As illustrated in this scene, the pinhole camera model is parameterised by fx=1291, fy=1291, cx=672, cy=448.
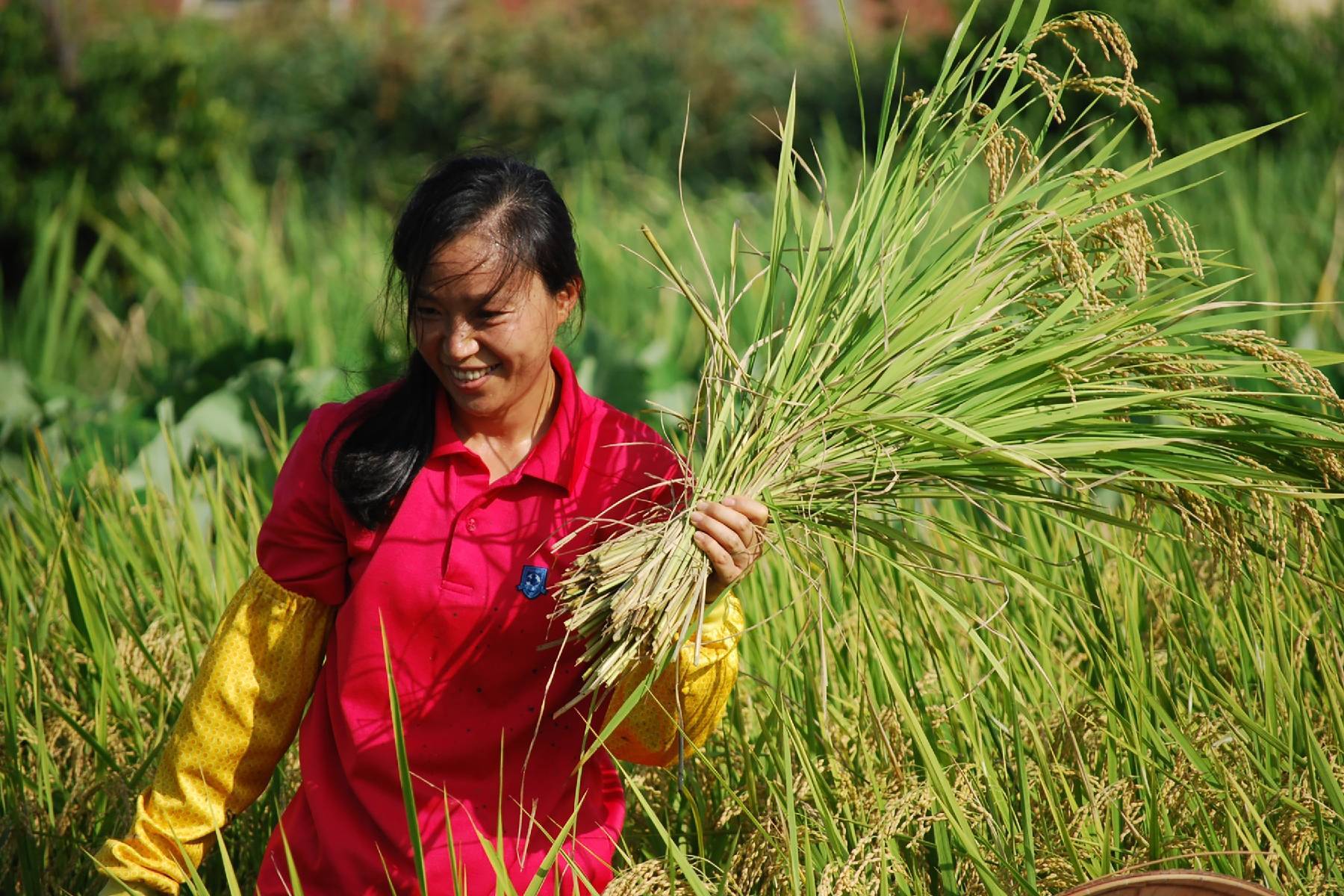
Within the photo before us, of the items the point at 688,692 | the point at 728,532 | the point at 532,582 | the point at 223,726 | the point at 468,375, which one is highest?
the point at 468,375

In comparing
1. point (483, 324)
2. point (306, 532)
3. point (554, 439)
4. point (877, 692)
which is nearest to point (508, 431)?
point (554, 439)

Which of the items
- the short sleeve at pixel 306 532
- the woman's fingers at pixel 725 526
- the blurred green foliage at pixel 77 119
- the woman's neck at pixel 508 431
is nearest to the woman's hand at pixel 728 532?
the woman's fingers at pixel 725 526

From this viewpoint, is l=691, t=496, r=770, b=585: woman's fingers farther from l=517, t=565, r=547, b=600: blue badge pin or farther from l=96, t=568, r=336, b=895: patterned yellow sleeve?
l=96, t=568, r=336, b=895: patterned yellow sleeve

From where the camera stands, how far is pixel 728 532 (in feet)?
4.64

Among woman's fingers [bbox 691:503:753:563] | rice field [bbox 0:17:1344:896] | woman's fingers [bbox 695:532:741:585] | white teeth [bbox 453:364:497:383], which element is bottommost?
rice field [bbox 0:17:1344:896]

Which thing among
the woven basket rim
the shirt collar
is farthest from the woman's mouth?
the woven basket rim

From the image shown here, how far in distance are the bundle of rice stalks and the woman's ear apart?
138mm

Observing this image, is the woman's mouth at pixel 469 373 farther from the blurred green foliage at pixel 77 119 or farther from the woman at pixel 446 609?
the blurred green foliage at pixel 77 119

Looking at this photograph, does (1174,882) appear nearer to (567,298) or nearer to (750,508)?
(750,508)

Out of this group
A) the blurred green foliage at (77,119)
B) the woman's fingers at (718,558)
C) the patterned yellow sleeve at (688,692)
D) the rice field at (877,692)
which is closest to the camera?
the woman's fingers at (718,558)

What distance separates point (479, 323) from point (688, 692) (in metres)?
0.50

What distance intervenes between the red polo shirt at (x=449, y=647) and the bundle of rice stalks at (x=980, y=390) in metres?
0.12

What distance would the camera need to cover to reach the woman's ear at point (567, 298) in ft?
5.18

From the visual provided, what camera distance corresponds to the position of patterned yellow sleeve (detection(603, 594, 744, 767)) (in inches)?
59.9
